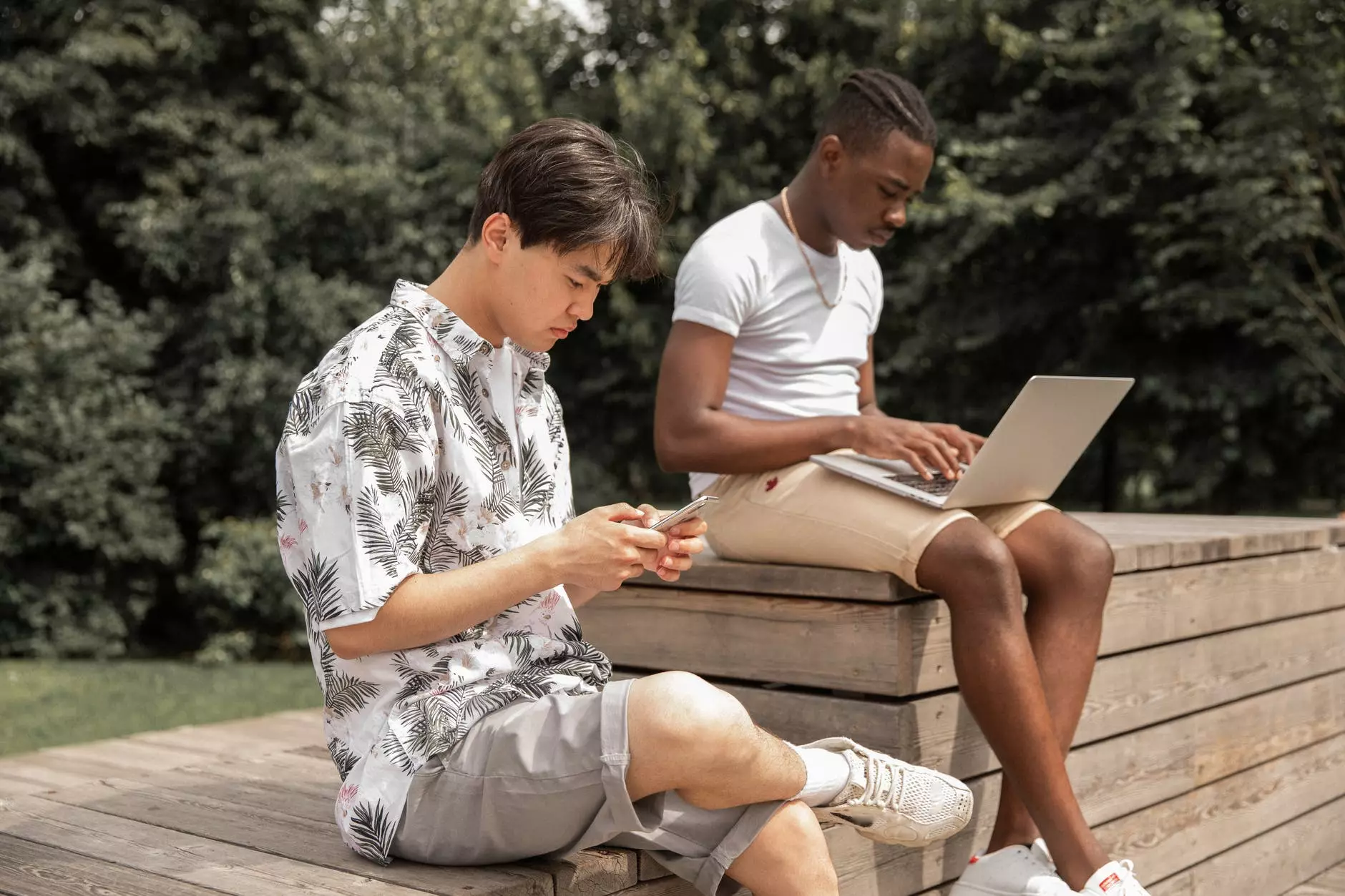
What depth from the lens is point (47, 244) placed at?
433 inches

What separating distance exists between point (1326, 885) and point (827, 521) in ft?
7.40

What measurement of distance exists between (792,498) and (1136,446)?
9.10 m

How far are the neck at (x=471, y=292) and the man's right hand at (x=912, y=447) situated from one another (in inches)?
36.3

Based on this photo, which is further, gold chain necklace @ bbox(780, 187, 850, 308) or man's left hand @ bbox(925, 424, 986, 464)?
gold chain necklace @ bbox(780, 187, 850, 308)

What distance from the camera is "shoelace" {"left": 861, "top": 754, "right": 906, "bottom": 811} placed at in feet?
6.50

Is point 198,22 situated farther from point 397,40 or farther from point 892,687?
point 892,687

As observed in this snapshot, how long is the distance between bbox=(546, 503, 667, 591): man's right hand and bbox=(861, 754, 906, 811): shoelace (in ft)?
1.62

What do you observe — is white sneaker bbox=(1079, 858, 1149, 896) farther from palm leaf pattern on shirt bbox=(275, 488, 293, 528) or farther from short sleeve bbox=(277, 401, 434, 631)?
palm leaf pattern on shirt bbox=(275, 488, 293, 528)

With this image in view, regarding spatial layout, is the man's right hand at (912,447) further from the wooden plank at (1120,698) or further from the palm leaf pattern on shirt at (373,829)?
the palm leaf pattern on shirt at (373,829)

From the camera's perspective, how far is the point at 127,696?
804 centimetres

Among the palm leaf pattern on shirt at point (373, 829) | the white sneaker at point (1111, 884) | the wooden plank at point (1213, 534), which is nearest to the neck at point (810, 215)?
the wooden plank at point (1213, 534)

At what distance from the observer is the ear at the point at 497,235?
1.85 m

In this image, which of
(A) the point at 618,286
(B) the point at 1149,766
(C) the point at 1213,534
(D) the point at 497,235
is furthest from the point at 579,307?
(A) the point at 618,286

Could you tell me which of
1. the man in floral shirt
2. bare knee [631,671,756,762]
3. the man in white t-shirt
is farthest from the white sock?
the man in white t-shirt
